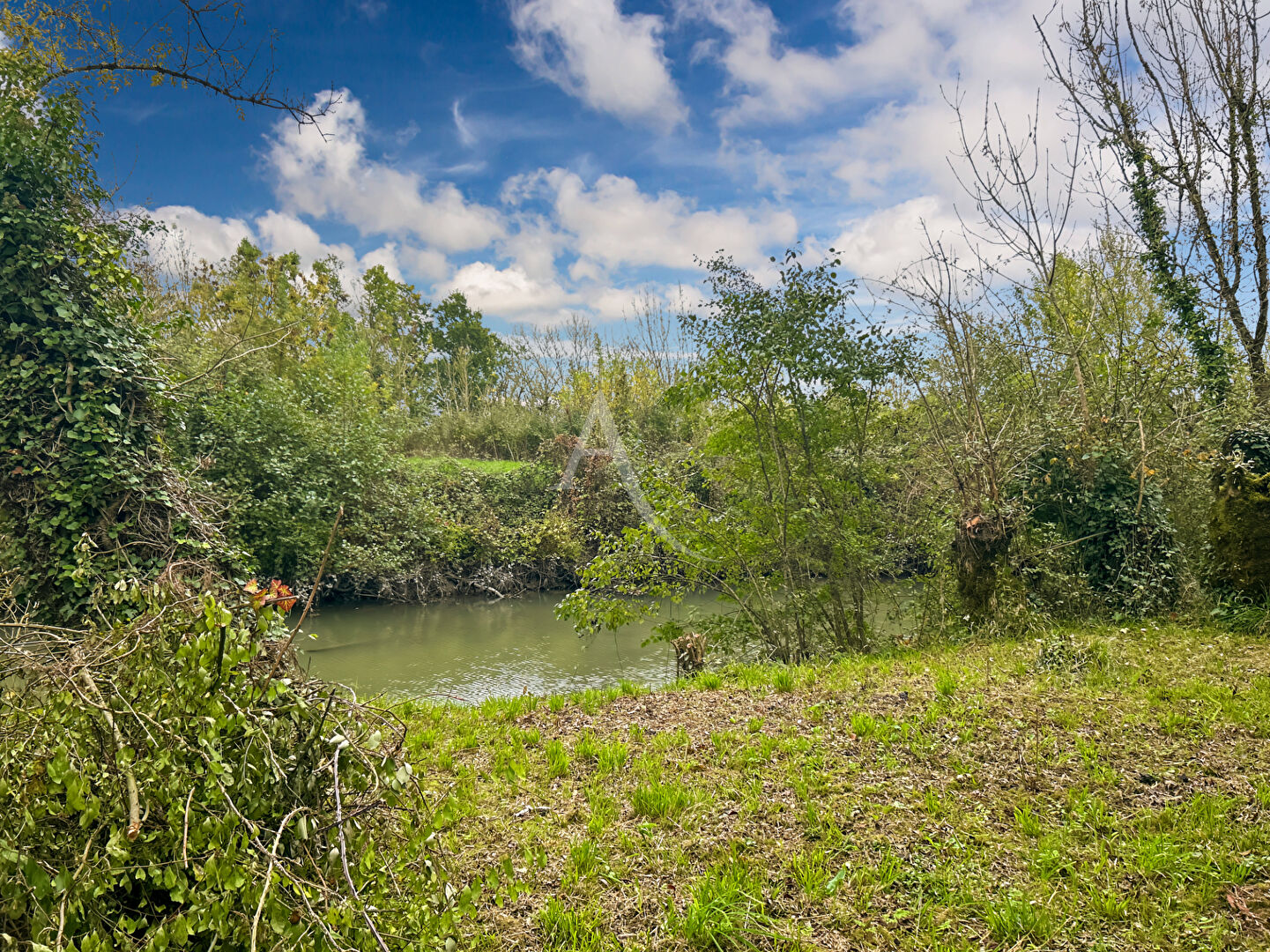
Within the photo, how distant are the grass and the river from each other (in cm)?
348

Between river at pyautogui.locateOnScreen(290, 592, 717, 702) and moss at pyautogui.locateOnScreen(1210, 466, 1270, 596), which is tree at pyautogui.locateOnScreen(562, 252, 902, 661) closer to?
river at pyautogui.locateOnScreen(290, 592, 717, 702)

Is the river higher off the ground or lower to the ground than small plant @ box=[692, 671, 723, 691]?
lower

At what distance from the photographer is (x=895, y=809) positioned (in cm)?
339

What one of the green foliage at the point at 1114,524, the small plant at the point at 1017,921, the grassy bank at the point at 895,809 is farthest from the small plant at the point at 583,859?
the green foliage at the point at 1114,524

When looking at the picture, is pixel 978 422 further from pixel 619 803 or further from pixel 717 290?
pixel 619 803

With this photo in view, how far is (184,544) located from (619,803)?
5042mm

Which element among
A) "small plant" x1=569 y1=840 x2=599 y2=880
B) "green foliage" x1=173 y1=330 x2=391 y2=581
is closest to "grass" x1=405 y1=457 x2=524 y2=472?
"green foliage" x1=173 y1=330 x2=391 y2=581

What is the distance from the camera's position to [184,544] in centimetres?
630

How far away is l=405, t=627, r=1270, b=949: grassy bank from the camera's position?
2617 millimetres

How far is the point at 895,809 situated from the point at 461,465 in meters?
14.7

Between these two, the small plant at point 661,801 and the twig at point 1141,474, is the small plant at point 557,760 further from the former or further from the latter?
the twig at point 1141,474

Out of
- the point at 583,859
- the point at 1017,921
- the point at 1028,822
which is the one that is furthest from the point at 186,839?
the point at 1028,822

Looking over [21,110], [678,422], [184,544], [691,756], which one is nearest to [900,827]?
[691,756]

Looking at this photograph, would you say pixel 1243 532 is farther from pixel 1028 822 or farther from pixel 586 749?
pixel 586 749
